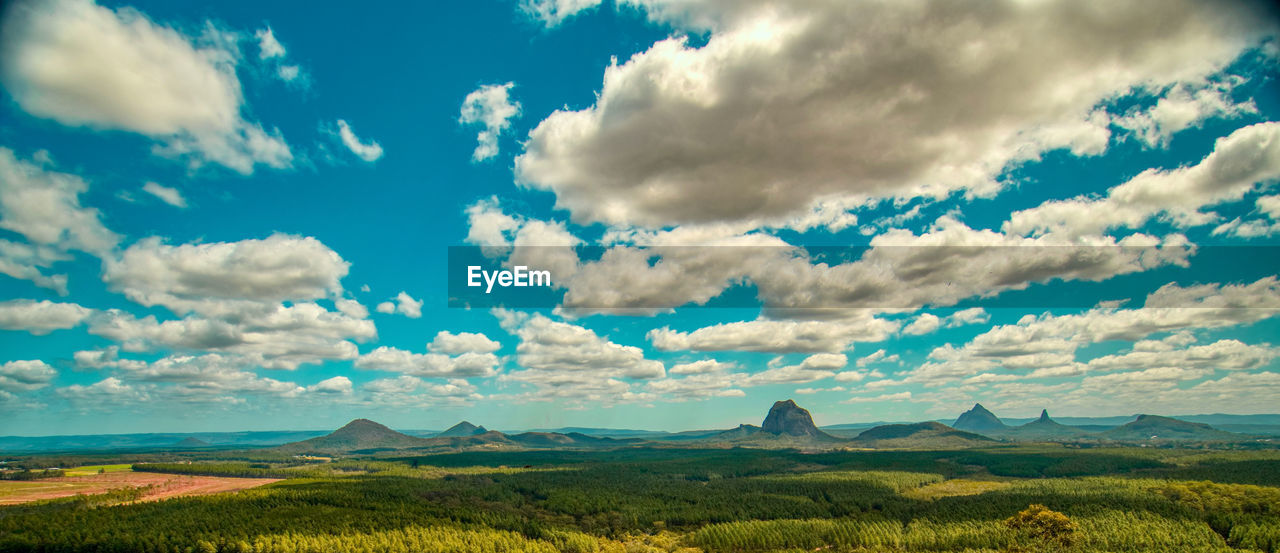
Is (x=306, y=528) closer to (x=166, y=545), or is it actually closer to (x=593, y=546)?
(x=166, y=545)

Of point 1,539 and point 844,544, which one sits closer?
point 1,539

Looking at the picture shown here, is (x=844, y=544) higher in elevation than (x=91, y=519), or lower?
lower

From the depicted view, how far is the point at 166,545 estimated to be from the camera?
163 meters

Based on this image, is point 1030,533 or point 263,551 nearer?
point 263,551

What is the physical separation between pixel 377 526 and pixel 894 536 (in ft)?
553

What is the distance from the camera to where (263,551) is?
163 m

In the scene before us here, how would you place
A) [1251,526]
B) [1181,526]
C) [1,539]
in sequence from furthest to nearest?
[1181,526], [1251,526], [1,539]

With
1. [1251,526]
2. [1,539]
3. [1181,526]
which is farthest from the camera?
[1181,526]

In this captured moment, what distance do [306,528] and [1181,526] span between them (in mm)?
Result: 275873

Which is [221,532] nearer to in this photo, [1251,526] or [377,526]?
[377,526]

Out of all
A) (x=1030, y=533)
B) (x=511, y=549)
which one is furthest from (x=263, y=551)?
(x=1030, y=533)

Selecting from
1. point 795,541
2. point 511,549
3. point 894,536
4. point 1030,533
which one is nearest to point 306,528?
point 511,549

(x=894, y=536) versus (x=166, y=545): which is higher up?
(x=166, y=545)

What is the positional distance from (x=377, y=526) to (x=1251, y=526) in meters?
269
